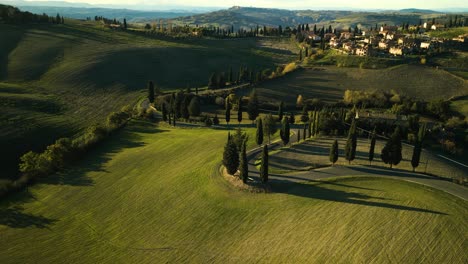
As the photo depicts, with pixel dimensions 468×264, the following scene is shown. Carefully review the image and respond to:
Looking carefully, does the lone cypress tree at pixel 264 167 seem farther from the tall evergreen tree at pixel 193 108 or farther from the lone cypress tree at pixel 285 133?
the tall evergreen tree at pixel 193 108


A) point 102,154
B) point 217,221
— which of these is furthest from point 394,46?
point 217,221

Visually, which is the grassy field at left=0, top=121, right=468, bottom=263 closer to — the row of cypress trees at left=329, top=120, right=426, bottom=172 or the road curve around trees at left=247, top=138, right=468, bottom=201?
the road curve around trees at left=247, top=138, right=468, bottom=201

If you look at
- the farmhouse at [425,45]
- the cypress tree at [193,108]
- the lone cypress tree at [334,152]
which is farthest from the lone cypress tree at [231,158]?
the farmhouse at [425,45]

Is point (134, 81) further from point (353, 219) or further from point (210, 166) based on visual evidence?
point (353, 219)

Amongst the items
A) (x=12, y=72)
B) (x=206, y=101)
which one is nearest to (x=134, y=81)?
(x=206, y=101)

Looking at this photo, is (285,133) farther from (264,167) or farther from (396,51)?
(396,51)

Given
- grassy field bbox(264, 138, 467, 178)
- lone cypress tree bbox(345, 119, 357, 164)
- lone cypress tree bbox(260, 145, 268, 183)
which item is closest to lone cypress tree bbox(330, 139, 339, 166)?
grassy field bbox(264, 138, 467, 178)
